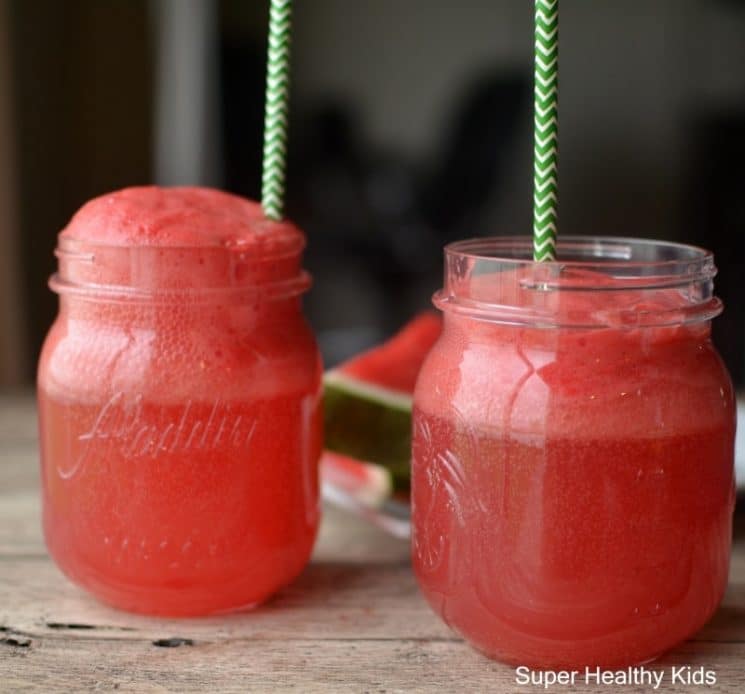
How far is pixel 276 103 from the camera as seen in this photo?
948 millimetres

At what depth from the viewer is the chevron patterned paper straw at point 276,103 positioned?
0.93m

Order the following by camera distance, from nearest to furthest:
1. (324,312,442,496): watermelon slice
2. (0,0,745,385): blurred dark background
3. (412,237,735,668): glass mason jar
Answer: (412,237,735,668): glass mason jar, (324,312,442,496): watermelon slice, (0,0,745,385): blurred dark background

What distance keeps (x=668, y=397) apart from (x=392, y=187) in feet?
7.60

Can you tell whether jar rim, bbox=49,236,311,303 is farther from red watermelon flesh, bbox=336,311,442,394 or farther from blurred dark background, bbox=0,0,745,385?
blurred dark background, bbox=0,0,745,385

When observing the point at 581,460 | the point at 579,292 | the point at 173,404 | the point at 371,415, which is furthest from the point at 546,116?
the point at 371,415

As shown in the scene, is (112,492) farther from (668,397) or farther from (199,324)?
(668,397)

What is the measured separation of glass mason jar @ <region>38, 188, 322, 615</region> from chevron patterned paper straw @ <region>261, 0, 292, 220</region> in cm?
3

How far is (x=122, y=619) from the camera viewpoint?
0.94m

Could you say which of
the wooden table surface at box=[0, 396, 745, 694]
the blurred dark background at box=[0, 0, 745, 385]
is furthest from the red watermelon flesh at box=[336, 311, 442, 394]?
the blurred dark background at box=[0, 0, 745, 385]

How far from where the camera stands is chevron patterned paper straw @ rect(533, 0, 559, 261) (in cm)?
80

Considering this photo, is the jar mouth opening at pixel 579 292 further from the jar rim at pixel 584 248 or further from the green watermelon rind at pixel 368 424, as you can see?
the green watermelon rind at pixel 368 424

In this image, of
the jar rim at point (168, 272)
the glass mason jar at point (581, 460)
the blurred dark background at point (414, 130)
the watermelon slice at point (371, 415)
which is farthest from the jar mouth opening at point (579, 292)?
the blurred dark background at point (414, 130)

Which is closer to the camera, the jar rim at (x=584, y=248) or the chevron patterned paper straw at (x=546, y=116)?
the chevron patterned paper straw at (x=546, y=116)

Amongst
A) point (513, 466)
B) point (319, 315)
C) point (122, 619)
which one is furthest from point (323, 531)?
point (319, 315)
